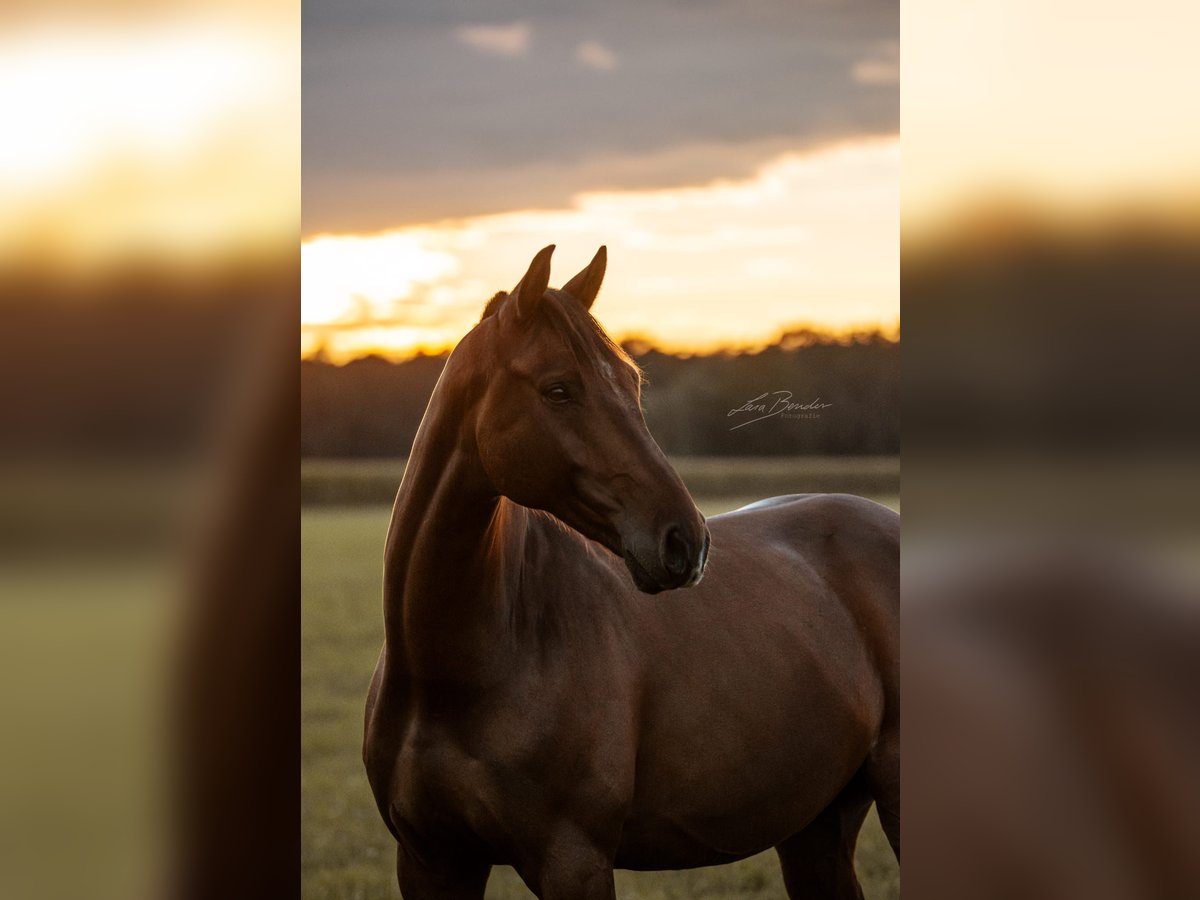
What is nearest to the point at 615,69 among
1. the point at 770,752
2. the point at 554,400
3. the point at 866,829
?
the point at 554,400

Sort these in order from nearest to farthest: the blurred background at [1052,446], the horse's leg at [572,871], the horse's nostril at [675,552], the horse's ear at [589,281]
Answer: the horse's nostril at [675,552], the horse's leg at [572,871], the horse's ear at [589,281], the blurred background at [1052,446]

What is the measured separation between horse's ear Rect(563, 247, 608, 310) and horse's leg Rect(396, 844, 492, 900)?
923mm

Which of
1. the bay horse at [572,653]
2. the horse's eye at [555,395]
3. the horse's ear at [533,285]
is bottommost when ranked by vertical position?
the bay horse at [572,653]

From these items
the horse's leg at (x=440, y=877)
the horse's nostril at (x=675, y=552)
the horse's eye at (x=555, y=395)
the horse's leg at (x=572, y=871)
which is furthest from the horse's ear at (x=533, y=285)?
the horse's leg at (x=440, y=877)

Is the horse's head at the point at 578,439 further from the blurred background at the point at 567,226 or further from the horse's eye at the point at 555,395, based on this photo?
the blurred background at the point at 567,226

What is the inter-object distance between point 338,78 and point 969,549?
1436 mm

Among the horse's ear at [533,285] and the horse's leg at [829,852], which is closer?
the horse's ear at [533,285]

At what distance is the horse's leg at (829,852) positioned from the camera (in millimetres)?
2072

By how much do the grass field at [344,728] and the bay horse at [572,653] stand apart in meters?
0.19

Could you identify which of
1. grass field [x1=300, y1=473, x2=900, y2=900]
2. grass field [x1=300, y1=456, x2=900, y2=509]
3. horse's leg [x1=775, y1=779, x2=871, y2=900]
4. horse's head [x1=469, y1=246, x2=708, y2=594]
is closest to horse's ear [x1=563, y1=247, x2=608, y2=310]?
horse's head [x1=469, y1=246, x2=708, y2=594]

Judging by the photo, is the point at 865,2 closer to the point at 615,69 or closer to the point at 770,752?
the point at 615,69

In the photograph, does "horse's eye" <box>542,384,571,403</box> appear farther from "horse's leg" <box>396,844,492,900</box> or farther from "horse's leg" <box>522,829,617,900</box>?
"horse's leg" <box>396,844,492,900</box>

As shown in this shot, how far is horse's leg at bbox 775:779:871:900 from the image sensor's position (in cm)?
207

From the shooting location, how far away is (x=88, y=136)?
1.84 m
